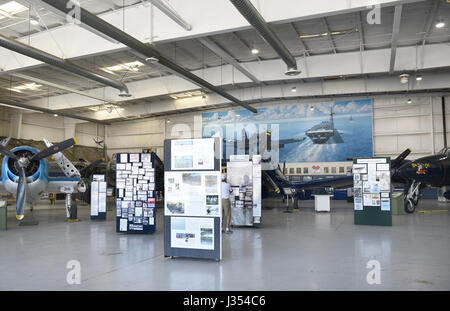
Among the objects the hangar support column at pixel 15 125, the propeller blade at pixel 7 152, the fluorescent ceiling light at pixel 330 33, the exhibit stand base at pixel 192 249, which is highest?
the fluorescent ceiling light at pixel 330 33

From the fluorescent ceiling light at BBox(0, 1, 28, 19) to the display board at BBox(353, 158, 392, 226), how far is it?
12785 millimetres

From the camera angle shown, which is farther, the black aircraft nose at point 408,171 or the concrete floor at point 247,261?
the black aircraft nose at point 408,171

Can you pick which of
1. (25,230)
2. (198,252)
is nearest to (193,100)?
(25,230)

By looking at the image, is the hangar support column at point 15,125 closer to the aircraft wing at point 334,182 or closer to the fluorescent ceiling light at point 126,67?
the fluorescent ceiling light at point 126,67

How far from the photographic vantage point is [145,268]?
5.05m

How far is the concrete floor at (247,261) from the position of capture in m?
4.18

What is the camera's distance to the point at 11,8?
11430 millimetres

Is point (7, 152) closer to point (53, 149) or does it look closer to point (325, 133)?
point (53, 149)

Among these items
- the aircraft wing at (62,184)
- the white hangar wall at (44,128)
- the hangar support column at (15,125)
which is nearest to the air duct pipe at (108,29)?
the aircraft wing at (62,184)

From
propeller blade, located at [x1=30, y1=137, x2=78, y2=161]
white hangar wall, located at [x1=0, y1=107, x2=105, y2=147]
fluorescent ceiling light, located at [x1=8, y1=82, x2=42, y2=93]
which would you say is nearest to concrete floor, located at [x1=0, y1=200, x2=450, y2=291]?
propeller blade, located at [x1=30, y1=137, x2=78, y2=161]

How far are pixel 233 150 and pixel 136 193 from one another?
14.8 m

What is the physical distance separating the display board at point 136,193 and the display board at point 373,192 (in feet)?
20.6

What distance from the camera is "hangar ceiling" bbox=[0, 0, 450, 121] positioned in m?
11.4

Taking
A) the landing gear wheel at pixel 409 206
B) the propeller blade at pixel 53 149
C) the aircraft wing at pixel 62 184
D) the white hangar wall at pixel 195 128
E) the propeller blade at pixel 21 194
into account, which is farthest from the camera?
the white hangar wall at pixel 195 128
